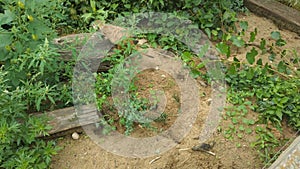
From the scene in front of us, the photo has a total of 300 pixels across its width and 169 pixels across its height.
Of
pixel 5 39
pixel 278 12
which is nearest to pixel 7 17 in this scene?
pixel 5 39

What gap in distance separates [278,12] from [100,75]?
6.94 ft

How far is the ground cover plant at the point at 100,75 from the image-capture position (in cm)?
271

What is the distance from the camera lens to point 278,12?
169 inches

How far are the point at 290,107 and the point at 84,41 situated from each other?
176 centimetres

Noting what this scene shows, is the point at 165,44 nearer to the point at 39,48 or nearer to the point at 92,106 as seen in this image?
the point at 92,106

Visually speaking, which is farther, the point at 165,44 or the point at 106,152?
the point at 165,44

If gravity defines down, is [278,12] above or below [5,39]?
Result: below

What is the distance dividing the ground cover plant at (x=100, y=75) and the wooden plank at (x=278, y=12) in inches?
16.6

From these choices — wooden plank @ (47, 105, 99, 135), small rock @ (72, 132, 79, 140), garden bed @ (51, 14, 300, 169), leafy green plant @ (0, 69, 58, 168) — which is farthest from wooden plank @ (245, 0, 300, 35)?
leafy green plant @ (0, 69, 58, 168)

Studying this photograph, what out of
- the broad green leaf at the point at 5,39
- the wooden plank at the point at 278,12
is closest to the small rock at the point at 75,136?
the broad green leaf at the point at 5,39

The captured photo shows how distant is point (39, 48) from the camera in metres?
2.78

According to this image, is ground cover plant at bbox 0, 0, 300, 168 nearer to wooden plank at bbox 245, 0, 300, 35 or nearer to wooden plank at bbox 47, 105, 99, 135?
wooden plank at bbox 47, 105, 99, 135

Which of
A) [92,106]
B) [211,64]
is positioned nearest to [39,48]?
[92,106]

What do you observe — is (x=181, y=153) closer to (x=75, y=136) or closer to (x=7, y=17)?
(x=75, y=136)
